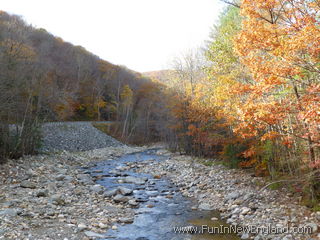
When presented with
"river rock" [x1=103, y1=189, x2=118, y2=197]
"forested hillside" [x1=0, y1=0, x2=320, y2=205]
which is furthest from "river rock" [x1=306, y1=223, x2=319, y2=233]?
"river rock" [x1=103, y1=189, x2=118, y2=197]

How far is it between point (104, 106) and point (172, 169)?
3432 cm

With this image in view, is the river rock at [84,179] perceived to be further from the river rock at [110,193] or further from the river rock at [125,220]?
the river rock at [125,220]

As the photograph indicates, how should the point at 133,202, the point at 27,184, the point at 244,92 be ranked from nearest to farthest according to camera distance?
1. the point at 244,92
2. the point at 133,202
3. the point at 27,184

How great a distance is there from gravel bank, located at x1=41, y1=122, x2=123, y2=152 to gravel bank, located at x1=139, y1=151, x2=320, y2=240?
1364 centimetres

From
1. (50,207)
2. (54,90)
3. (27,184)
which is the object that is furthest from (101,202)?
(54,90)

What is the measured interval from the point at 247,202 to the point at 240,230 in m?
1.80

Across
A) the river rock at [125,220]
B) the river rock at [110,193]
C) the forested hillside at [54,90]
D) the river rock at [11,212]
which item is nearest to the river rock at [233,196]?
→ the river rock at [125,220]

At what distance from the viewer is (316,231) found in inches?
245

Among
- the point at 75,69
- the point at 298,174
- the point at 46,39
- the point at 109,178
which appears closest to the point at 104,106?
the point at 75,69

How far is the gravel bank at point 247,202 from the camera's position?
6832mm

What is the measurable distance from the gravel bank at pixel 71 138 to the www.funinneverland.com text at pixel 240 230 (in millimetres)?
16133

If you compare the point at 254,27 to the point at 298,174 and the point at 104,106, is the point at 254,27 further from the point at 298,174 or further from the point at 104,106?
the point at 104,106

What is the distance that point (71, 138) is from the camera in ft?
89.6

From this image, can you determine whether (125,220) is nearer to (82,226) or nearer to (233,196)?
(82,226)
